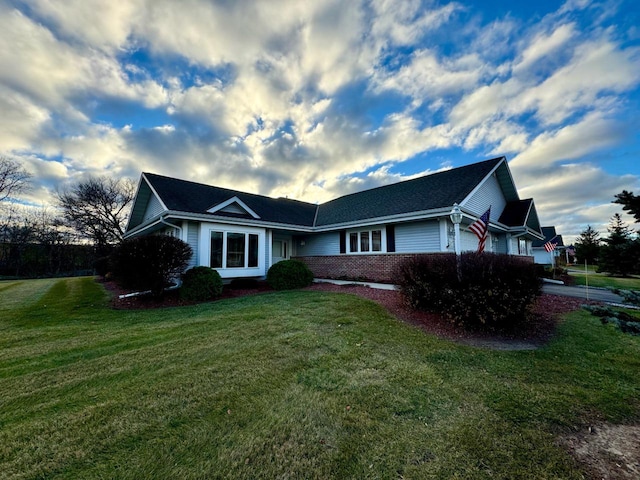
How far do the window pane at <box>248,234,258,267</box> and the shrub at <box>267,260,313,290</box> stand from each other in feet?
4.53

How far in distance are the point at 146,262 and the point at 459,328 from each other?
9645mm

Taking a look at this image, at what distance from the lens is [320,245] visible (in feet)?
50.9

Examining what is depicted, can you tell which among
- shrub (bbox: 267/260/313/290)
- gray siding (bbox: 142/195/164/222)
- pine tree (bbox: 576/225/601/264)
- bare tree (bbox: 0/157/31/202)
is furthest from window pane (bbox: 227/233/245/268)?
pine tree (bbox: 576/225/601/264)

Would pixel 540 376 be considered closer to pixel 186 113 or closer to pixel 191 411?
pixel 191 411

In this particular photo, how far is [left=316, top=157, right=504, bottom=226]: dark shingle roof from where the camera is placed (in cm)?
1114

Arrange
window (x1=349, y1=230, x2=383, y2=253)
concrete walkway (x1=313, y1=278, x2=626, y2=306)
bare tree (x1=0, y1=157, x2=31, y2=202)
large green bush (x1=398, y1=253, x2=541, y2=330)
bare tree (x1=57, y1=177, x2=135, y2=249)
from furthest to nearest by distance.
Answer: bare tree (x1=57, y1=177, x2=135, y2=249) < bare tree (x1=0, y1=157, x2=31, y2=202) < window (x1=349, y1=230, x2=383, y2=253) < concrete walkway (x1=313, y1=278, x2=626, y2=306) < large green bush (x1=398, y1=253, x2=541, y2=330)

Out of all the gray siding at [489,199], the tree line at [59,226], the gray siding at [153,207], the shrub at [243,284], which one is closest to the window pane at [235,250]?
the shrub at [243,284]

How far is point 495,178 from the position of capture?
1427cm

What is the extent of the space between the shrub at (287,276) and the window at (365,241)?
320cm

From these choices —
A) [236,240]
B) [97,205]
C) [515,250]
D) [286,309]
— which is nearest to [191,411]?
[286,309]

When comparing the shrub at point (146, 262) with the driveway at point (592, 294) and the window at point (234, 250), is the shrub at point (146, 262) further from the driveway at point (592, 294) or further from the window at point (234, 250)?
the driveway at point (592, 294)

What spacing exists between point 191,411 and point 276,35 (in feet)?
36.1

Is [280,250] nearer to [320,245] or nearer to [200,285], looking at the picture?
[320,245]

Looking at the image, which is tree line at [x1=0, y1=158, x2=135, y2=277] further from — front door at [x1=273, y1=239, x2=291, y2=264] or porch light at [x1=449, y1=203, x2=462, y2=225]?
porch light at [x1=449, y1=203, x2=462, y2=225]
